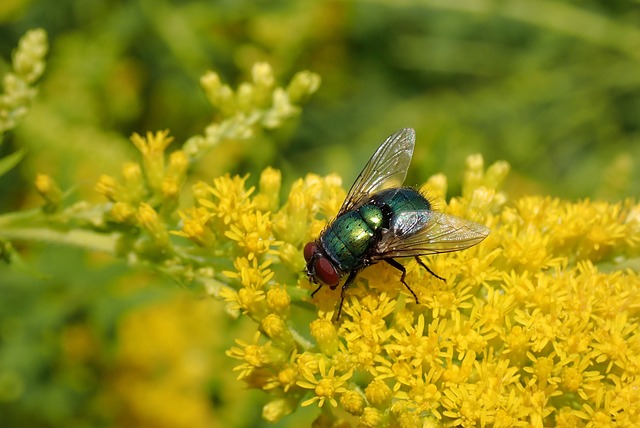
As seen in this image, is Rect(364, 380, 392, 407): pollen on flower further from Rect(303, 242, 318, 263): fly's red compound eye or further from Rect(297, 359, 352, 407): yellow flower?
Rect(303, 242, 318, 263): fly's red compound eye

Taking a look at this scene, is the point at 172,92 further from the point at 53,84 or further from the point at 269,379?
the point at 269,379

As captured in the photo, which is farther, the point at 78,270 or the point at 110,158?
the point at 110,158

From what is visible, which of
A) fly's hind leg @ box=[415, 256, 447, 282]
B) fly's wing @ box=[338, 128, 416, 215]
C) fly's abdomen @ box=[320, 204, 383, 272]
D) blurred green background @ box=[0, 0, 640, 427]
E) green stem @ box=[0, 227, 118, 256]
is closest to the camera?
fly's hind leg @ box=[415, 256, 447, 282]

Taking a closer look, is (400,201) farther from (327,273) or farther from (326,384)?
(326,384)

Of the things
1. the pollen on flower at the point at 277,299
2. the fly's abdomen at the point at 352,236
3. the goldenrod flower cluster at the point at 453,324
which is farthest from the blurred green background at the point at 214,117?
the pollen on flower at the point at 277,299

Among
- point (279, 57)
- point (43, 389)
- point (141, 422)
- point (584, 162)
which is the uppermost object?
point (279, 57)

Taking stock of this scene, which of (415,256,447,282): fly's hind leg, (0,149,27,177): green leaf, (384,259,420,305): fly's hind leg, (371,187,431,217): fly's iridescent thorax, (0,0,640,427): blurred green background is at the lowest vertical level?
(0,0,640,427): blurred green background

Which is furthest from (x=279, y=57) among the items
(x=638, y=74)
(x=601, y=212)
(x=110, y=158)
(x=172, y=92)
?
(x=601, y=212)

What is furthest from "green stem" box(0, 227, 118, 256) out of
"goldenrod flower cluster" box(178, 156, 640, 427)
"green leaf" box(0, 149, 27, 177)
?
"goldenrod flower cluster" box(178, 156, 640, 427)
